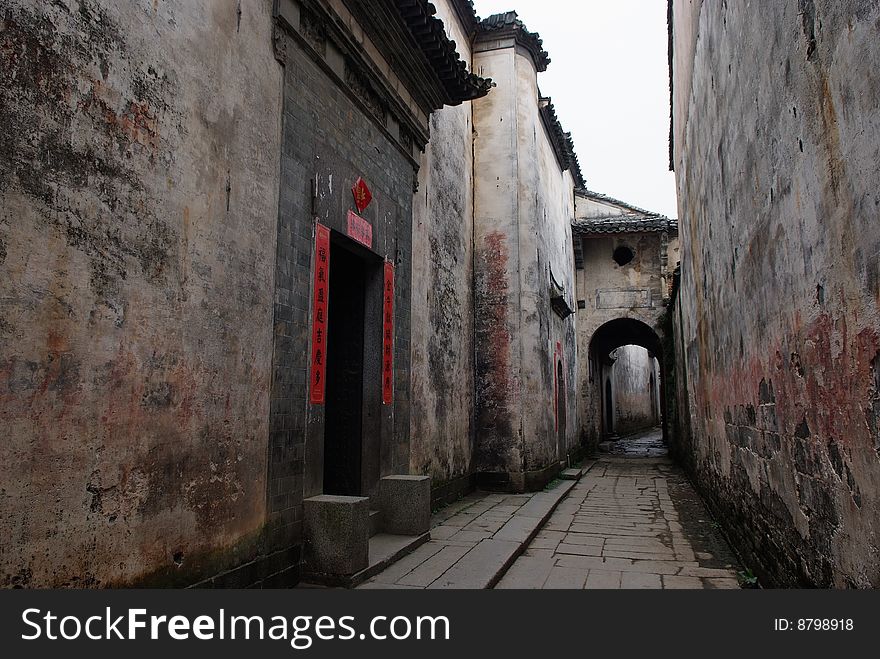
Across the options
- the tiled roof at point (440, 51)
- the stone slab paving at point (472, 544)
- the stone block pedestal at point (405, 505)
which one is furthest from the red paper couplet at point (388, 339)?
the tiled roof at point (440, 51)

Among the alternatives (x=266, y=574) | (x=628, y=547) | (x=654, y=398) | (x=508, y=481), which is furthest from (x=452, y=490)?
(x=654, y=398)

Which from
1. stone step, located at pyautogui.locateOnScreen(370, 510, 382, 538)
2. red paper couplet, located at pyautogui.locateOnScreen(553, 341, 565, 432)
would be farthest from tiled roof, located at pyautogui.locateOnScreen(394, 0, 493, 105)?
red paper couplet, located at pyautogui.locateOnScreen(553, 341, 565, 432)

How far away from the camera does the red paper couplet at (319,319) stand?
4.57 m

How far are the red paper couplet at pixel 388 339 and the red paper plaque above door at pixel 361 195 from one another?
69cm

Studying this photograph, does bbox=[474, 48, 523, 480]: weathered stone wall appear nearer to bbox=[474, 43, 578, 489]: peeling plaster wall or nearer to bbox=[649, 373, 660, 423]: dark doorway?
bbox=[474, 43, 578, 489]: peeling plaster wall

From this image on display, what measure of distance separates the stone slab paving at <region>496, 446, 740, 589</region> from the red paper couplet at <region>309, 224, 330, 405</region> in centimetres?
199

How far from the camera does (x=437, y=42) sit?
6.29m

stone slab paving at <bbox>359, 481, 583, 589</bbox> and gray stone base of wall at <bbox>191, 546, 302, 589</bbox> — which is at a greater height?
gray stone base of wall at <bbox>191, 546, 302, 589</bbox>

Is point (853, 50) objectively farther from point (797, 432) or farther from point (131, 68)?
point (131, 68)

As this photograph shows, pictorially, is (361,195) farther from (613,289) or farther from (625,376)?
(625,376)

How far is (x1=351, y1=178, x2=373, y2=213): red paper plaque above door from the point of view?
5441mm

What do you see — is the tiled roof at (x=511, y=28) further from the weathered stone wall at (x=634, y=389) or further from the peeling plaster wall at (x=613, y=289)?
the weathered stone wall at (x=634, y=389)

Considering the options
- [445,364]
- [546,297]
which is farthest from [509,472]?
[546,297]

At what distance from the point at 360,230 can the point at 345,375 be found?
4.57 feet
